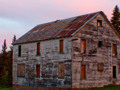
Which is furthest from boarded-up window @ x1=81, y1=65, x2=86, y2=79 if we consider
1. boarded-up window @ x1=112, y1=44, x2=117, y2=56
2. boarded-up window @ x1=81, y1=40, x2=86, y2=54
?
boarded-up window @ x1=112, y1=44, x2=117, y2=56

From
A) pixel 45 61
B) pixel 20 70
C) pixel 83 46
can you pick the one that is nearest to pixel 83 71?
pixel 83 46

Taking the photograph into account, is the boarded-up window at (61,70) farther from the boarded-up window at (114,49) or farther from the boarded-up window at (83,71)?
the boarded-up window at (114,49)

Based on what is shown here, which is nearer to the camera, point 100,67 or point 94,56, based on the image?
point 94,56

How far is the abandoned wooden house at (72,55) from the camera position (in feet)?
97.2

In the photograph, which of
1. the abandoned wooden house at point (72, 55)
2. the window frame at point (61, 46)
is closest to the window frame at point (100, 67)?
the abandoned wooden house at point (72, 55)

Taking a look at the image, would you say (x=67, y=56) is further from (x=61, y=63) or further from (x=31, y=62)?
(x=31, y=62)

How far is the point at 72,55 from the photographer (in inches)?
1144

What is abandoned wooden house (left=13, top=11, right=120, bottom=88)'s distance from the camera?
29625 mm

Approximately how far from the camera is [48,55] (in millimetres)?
32656

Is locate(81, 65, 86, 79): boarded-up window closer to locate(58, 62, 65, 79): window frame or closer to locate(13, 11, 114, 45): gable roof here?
locate(58, 62, 65, 79): window frame

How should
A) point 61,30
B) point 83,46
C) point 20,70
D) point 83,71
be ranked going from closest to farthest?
point 83,71, point 83,46, point 61,30, point 20,70

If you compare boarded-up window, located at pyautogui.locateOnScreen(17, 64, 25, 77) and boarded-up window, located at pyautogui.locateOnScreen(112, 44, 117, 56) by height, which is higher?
boarded-up window, located at pyautogui.locateOnScreen(112, 44, 117, 56)

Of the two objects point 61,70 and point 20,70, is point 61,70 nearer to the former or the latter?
point 61,70

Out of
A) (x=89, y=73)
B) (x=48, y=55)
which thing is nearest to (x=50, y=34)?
(x=48, y=55)
